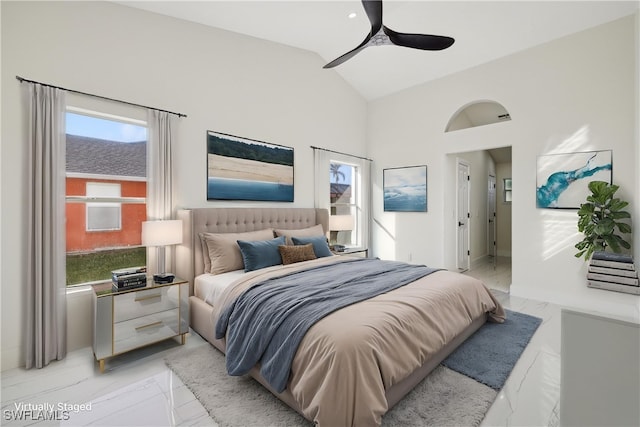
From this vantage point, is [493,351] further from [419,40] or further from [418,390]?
[419,40]

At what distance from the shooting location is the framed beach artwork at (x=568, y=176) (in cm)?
360

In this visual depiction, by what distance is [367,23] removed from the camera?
3877 millimetres

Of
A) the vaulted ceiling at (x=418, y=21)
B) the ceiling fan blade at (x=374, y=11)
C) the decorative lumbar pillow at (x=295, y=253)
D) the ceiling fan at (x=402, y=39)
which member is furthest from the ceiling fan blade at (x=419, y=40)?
the decorative lumbar pillow at (x=295, y=253)

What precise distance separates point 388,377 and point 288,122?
12.2 ft

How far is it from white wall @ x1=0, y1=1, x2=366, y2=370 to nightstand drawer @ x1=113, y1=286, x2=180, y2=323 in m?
0.60

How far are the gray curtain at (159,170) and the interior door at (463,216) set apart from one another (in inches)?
190

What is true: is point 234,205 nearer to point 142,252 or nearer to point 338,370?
point 142,252

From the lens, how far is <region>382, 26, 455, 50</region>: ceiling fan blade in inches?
104

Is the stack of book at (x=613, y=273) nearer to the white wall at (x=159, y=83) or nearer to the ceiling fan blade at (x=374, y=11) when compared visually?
the ceiling fan blade at (x=374, y=11)

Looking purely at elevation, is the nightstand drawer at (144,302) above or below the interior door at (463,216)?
below

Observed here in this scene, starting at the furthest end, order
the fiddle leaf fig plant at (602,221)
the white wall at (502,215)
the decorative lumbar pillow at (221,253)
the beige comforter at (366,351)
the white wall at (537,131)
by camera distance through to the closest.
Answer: the white wall at (502,215) → the white wall at (537,131) → the fiddle leaf fig plant at (602,221) → the decorative lumbar pillow at (221,253) → the beige comforter at (366,351)

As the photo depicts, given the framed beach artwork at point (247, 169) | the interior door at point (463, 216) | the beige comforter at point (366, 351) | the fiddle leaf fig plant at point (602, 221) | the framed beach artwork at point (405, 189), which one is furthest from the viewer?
the interior door at point (463, 216)

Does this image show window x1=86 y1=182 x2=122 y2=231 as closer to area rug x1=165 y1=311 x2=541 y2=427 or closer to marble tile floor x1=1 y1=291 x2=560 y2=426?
marble tile floor x1=1 y1=291 x2=560 y2=426

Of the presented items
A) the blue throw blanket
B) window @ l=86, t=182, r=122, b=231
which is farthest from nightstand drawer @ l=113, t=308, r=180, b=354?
window @ l=86, t=182, r=122, b=231
